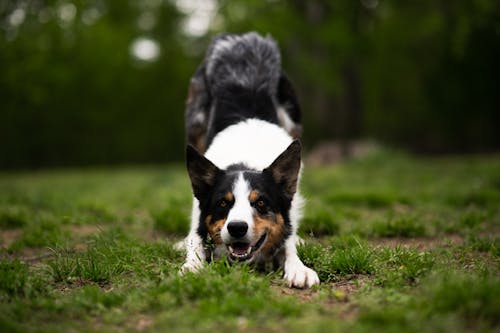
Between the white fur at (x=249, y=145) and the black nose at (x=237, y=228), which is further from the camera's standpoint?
the white fur at (x=249, y=145)

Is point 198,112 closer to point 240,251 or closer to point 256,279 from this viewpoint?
point 240,251

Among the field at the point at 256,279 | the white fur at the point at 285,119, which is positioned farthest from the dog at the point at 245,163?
the field at the point at 256,279

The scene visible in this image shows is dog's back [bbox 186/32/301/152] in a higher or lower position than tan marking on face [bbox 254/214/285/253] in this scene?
higher

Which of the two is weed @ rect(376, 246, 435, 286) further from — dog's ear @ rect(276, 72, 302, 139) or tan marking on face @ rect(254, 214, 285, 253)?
dog's ear @ rect(276, 72, 302, 139)

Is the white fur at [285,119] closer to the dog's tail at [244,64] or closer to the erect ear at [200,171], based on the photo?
the dog's tail at [244,64]

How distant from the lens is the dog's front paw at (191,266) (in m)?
4.07

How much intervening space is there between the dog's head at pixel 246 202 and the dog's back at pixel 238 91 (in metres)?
1.57

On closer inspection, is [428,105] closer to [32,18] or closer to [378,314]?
[32,18]

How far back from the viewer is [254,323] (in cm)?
319

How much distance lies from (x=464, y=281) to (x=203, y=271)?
1.85 meters

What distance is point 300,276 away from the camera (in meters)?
4.08

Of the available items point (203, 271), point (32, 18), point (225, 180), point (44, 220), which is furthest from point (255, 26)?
point (203, 271)

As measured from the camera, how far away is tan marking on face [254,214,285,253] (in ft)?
14.1

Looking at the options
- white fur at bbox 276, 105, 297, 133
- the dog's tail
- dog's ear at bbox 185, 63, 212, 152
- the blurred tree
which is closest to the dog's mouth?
dog's ear at bbox 185, 63, 212, 152
